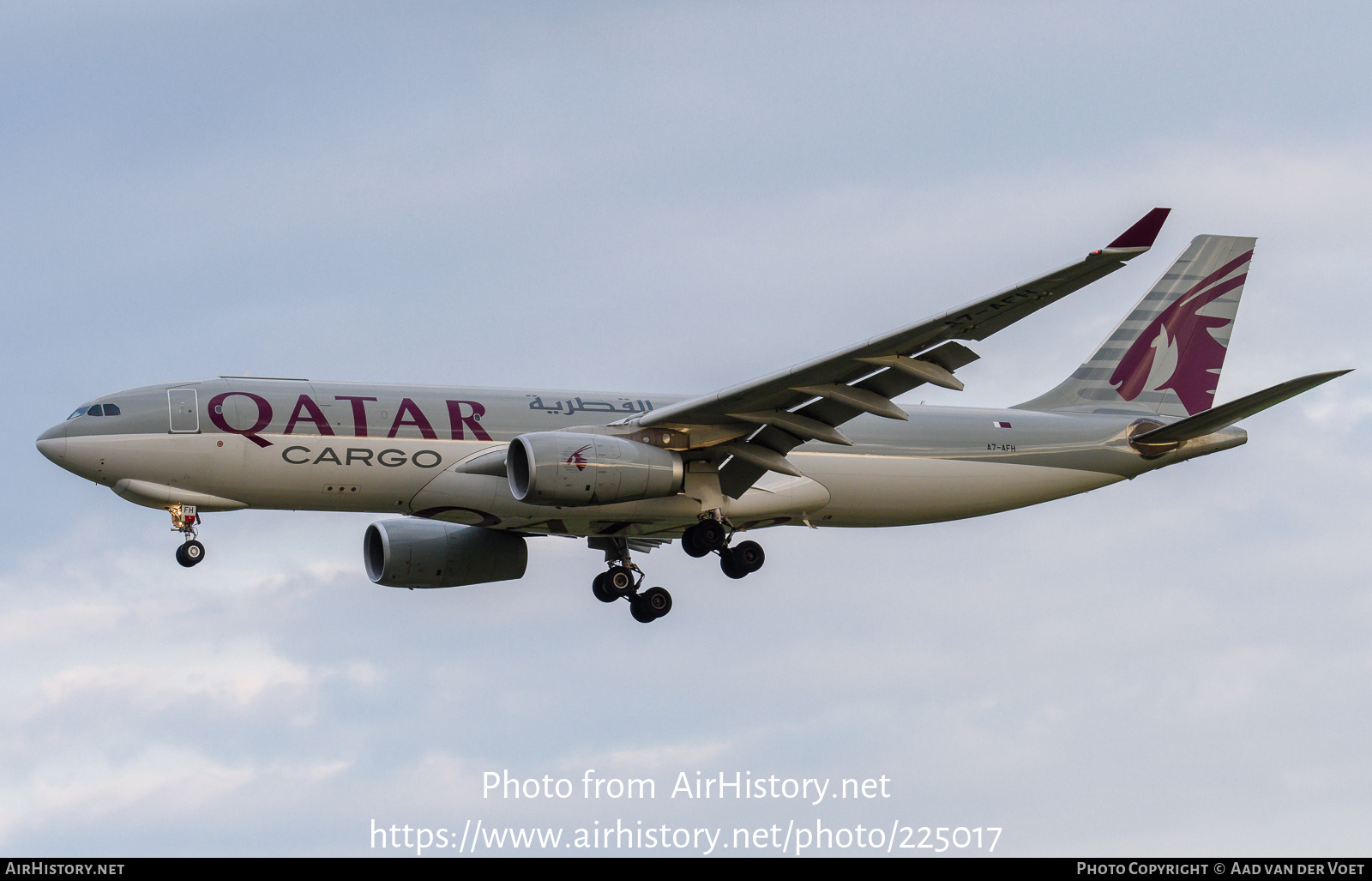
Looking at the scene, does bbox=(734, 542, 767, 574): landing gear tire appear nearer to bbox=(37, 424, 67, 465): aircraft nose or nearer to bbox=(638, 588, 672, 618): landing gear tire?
bbox=(638, 588, 672, 618): landing gear tire

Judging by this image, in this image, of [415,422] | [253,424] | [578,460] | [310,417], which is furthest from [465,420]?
[253,424]

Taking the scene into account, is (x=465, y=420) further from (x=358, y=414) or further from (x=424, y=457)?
(x=358, y=414)

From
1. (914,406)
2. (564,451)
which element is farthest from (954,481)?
(564,451)

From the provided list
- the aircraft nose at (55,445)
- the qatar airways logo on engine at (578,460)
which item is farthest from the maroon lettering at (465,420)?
the aircraft nose at (55,445)

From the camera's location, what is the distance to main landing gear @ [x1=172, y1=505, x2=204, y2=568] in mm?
31750

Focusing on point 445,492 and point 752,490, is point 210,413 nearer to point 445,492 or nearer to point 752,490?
point 445,492

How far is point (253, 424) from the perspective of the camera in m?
31.7

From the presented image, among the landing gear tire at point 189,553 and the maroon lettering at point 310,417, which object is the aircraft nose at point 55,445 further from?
the maroon lettering at point 310,417

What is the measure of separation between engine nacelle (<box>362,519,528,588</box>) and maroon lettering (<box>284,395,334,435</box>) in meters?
5.69

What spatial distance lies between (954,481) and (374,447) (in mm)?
12857

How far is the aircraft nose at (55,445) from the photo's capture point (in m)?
31.4

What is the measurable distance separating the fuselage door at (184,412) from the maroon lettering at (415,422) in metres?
3.79

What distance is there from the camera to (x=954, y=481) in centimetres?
3619

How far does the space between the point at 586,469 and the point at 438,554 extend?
8331 millimetres
